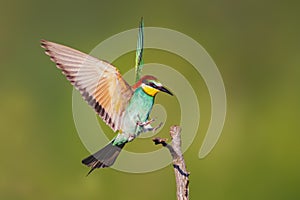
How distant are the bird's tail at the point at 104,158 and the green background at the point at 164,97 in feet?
2.15

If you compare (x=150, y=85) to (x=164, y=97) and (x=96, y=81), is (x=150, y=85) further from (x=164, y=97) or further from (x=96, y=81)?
(x=164, y=97)

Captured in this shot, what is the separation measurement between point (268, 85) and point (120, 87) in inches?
40.6

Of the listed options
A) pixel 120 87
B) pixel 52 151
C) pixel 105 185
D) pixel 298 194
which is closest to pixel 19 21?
pixel 52 151

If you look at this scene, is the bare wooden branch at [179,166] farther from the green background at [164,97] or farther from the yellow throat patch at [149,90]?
the green background at [164,97]

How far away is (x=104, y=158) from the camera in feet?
2.50

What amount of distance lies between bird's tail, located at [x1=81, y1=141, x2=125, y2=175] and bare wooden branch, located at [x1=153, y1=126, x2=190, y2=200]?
123mm

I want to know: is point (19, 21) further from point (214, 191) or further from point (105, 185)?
point (214, 191)

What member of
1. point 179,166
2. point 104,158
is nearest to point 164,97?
point 104,158

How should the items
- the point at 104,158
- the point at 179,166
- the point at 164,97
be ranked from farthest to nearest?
the point at 164,97
the point at 104,158
the point at 179,166

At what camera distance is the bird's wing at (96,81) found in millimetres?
710

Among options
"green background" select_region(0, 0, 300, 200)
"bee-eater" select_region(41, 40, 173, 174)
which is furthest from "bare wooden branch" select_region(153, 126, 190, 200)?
"green background" select_region(0, 0, 300, 200)

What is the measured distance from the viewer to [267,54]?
1.78 meters

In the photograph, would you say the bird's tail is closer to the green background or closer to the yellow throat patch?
the yellow throat patch

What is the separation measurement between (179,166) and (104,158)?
0.49 feet
